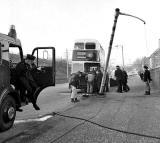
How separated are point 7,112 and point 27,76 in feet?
5.36

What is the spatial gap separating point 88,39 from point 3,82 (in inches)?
648

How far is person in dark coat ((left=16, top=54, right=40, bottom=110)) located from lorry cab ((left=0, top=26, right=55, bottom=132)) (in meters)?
0.13

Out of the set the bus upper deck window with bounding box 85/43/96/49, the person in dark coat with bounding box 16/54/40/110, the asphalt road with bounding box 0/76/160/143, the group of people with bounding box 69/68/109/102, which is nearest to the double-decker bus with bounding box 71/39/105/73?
the bus upper deck window with bounding box 85/43/96/49

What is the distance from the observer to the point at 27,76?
28.9 feet

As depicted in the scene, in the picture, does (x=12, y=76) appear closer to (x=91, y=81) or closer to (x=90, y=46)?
(x=91, y=81)

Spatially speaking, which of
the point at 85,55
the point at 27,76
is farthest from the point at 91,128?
the point at 85,55

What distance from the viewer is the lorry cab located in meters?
7.24

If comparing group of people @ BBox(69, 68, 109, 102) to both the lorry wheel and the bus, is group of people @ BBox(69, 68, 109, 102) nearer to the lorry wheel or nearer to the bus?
the bus

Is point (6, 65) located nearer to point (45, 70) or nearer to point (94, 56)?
point (45, 70)

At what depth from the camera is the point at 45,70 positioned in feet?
30.8

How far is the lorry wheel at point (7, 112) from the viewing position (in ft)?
23.5

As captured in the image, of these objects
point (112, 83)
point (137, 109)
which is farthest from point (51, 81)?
point (112, 83)

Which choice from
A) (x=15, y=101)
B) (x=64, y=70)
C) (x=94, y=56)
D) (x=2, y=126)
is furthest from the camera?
(x=64, y=70)

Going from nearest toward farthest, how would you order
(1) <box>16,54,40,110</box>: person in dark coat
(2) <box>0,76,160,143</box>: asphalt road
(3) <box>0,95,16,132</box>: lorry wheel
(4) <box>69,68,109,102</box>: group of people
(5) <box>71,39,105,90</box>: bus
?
(2) <box>0,76,160,143</box>: asphalt road
(3) <box>0,95,16,132</box>: lorry wheel
(1) <box>16,54,40,110</box>: person in dark coat
(4) <box>69,68,109,102</box>: group of people
(5) <box>71,39,105,90</box>: bus
